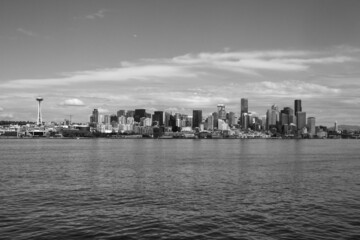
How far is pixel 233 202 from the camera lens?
133 feet

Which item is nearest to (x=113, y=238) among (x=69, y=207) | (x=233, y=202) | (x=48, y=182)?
(x=69, y=207)

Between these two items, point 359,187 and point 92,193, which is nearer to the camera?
point 92,193

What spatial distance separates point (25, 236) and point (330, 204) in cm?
3046

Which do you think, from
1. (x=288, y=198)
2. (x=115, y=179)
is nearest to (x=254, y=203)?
(x=288, y=198)

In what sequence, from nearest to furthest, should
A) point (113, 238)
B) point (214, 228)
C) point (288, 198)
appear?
point (113, 238) → point (214, 228) → point (288, 198)

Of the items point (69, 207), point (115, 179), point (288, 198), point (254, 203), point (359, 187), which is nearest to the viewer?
point (69, 207)

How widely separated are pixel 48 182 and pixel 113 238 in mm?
30643

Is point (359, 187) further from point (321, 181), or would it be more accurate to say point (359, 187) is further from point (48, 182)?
point (48, 182)

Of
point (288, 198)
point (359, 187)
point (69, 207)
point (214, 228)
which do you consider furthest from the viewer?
point (359, 187)

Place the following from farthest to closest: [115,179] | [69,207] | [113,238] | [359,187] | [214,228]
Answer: [115,179], [359,187], [69,207], [214,228], [113,238]

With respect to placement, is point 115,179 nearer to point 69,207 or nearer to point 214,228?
point 69,207

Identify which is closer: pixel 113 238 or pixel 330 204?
pixel 113 238

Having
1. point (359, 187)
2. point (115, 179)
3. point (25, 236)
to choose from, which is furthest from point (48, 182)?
point (359, 187)

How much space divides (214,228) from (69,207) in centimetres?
1540
